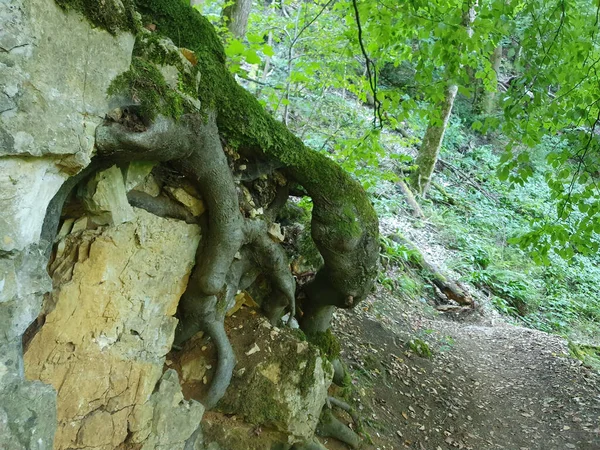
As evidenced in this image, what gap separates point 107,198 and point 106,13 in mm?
1068

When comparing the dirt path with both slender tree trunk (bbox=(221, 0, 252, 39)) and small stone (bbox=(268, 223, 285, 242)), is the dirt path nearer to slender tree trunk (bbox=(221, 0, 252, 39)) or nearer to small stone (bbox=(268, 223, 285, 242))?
small stone (bbox=(268, 223, 285, 242))

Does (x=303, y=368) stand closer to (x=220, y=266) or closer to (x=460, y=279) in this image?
(x=220, y=266)

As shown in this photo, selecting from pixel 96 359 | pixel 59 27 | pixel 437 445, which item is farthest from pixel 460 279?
pixel 59 27

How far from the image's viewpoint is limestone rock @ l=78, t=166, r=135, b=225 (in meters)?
2.62

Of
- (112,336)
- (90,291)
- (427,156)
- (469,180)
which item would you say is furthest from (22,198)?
(469,180)

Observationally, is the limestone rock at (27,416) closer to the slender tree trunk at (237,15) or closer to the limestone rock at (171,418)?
the limestone rock at (171,418)

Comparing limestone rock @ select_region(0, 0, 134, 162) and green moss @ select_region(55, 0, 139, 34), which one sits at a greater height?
green moss @ select_region(55, 0, 139, 34)

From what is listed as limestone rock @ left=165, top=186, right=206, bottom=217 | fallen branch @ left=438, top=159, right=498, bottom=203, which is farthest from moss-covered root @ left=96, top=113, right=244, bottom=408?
fallen branch @ left=438, top=159, right=498, bottom=203

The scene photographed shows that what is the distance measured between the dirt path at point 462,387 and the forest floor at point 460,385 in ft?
0.05

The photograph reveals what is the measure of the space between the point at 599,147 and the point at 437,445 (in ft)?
12.7

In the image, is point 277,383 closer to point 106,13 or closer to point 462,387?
point 106,13

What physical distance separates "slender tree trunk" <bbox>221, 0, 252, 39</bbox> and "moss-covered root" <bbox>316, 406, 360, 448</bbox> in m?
5.41

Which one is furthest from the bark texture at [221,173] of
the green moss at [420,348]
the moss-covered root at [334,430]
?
the green moss at [420,348]

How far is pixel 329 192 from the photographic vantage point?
13.4ft
